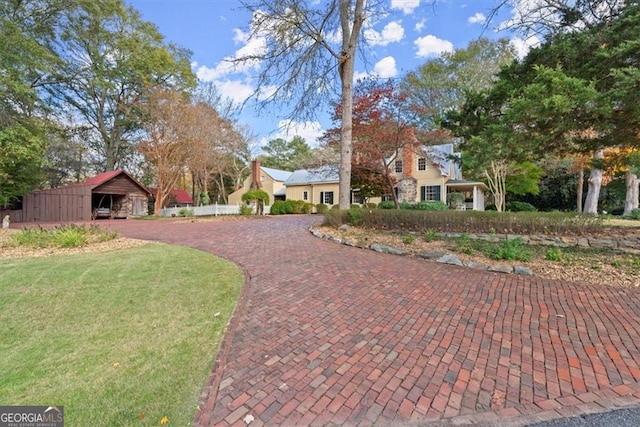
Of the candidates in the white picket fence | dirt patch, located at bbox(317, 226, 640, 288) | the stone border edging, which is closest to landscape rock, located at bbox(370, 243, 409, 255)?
the stone border edging

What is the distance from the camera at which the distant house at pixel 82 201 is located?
60.3ft

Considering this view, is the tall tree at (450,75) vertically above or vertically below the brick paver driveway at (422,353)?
above

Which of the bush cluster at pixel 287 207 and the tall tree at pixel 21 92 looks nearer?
the tall tree at pixel 21 92

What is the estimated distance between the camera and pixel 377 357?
2.72 meters

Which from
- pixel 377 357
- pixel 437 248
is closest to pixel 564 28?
pixel 437 248

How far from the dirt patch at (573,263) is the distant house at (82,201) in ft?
66.5

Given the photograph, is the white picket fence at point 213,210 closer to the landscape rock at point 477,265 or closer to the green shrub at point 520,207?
the landscape rock at point 477,265

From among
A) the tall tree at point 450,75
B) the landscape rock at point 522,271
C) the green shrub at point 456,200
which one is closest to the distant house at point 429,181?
the green shrub at point 456,200

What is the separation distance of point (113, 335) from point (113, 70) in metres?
28.3

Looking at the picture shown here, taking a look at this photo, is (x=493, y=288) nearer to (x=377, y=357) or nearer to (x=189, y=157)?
(x=377, y=357)

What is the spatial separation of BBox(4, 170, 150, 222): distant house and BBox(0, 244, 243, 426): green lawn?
16596 millimetres

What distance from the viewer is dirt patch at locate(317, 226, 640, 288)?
16.9 feet

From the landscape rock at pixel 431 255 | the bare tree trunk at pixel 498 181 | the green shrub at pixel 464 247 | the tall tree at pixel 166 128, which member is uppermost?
the tall tree at pixel 166 128

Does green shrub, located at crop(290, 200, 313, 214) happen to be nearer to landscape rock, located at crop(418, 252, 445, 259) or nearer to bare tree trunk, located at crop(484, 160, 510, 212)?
bare tree trunk, located at crop(484, 160, 510, 212)
